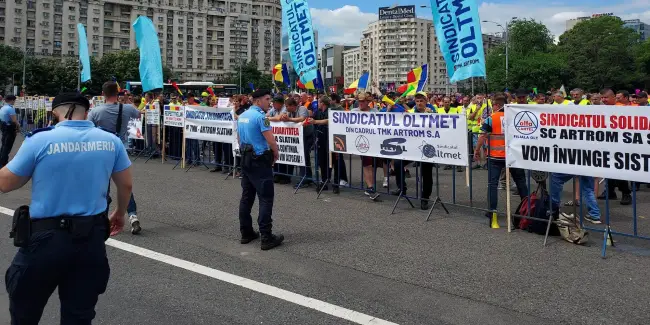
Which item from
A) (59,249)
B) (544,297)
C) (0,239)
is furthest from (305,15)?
(59,249)

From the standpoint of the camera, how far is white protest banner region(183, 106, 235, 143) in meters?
12.7

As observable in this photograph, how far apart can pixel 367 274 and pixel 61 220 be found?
10.7ft

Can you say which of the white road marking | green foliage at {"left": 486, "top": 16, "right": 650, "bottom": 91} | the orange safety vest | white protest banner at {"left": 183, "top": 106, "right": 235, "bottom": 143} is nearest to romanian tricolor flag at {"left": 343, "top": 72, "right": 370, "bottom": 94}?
white protest banner at {"left": 183, "top": 106, "right": 235, "bottom": 143}

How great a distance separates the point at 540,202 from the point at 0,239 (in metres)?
7.06

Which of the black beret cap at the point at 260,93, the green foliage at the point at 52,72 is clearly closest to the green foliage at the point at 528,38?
the green foliage at the point at 52,72

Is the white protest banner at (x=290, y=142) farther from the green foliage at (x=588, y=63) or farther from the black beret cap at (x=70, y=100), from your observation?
the green foliage at (x=588, y=63)

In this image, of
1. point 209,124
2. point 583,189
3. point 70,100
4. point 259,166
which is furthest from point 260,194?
point 209,124

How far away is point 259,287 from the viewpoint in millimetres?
5035

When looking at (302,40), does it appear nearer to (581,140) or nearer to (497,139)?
(497,139)

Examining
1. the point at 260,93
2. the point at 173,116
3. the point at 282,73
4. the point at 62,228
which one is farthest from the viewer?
the point at 282,73

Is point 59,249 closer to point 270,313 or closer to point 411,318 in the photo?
point 270,313

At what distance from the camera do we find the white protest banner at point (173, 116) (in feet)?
47.3

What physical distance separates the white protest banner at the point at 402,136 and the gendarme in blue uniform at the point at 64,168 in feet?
19.2

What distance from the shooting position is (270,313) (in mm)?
4406
